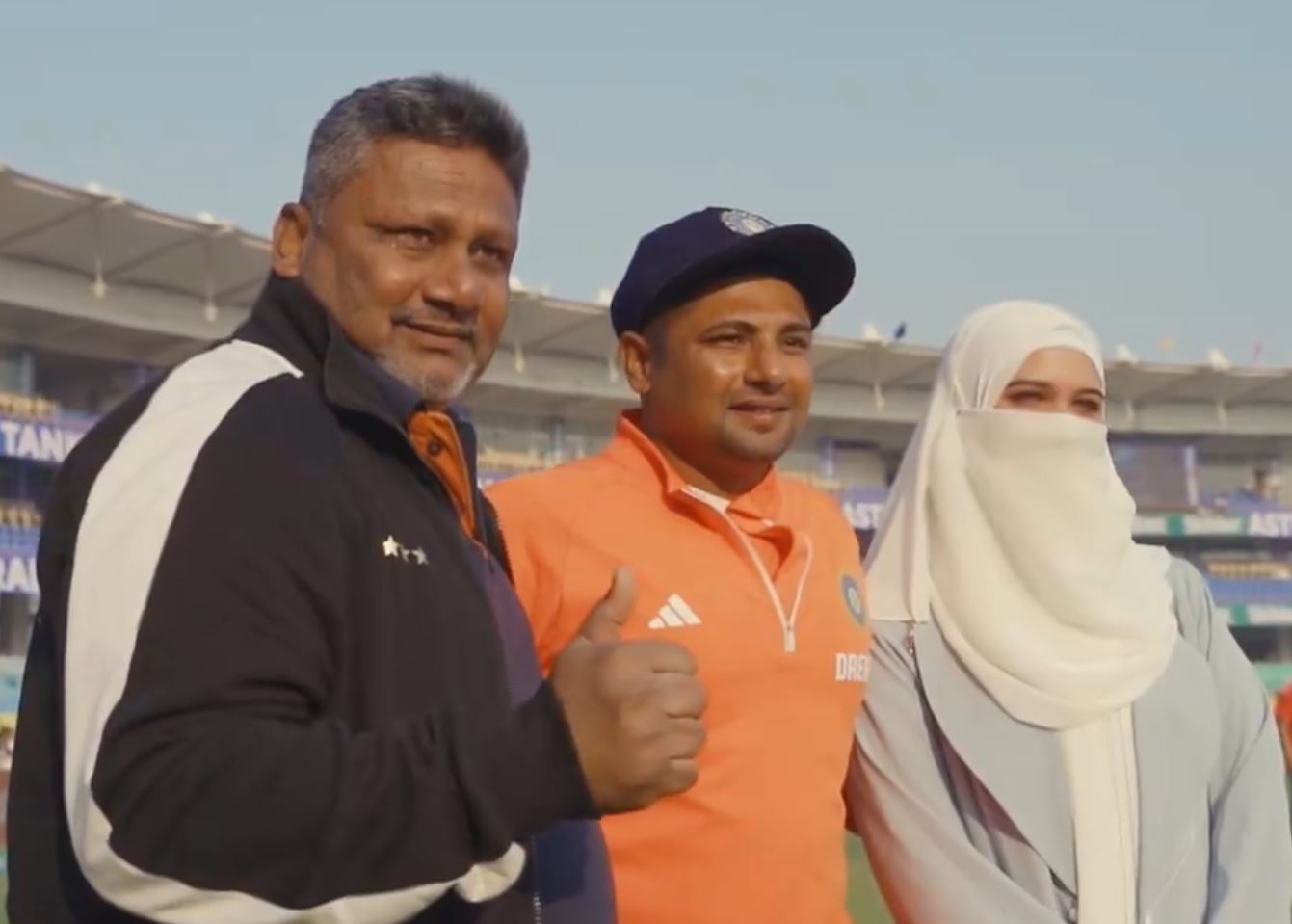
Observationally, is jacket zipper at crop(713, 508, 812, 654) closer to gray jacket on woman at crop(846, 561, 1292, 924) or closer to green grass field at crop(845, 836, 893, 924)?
gray jacket on woman at crop(846, 561, 1292, 924)

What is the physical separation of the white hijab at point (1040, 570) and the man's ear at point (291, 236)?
1.45 metres

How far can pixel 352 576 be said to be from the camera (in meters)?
1.28

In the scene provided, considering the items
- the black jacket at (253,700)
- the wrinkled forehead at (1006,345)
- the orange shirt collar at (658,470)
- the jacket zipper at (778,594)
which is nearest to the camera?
the black jacket at (253,700)

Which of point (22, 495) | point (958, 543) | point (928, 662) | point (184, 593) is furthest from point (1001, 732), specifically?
point (22, 495)

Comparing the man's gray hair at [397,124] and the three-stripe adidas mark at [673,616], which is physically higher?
the man's gray hair at [397,124]

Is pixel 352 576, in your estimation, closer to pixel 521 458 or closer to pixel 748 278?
pixel 748 278

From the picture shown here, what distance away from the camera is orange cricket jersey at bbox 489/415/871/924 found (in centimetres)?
223

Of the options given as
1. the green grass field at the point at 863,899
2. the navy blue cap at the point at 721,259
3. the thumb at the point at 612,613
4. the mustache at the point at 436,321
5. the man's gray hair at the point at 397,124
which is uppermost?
the navy blue cap at the point at 721,259

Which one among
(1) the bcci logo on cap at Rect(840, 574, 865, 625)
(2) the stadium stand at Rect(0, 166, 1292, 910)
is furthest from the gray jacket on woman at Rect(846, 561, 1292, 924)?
(2) the stadium stand at Rect(0, 166, 1292, 910)

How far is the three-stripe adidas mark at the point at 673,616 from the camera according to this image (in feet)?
7.55

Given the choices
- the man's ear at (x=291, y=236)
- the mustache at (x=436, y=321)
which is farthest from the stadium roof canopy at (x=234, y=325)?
the mustache at (x=436, y=321)

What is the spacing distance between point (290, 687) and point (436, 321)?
0.53 metres

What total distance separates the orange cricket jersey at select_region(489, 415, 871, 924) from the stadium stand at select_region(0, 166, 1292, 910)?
46.9 ft

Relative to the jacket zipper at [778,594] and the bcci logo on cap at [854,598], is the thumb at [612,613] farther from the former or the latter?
the bcci logo on cap at [854,598]
